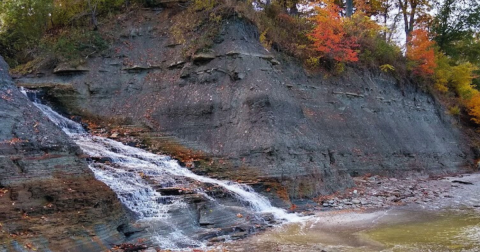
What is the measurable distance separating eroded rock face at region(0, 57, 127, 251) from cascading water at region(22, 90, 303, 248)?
101 centimetres

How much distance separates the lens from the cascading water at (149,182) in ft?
33.1

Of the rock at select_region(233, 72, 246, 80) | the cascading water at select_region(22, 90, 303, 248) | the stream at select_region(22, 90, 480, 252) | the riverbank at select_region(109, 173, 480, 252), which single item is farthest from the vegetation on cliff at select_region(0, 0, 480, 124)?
the riverbank at select_region(109, 173, 480, 252)

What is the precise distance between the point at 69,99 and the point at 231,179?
8.20m

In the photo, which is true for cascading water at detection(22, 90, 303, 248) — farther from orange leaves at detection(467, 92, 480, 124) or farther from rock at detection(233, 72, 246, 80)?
orange leaves at detection(467, 92, 480, 124)

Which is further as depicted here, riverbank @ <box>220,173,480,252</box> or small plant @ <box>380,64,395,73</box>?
small plant @ <box>380,64,395,73</box>

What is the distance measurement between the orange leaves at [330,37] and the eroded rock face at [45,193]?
1515cm

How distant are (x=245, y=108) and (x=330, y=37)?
8402 millimetres

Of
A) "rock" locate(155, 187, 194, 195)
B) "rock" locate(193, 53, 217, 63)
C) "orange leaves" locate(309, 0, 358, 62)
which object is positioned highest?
"orange leaves" locate(309, 0, 358, 62)

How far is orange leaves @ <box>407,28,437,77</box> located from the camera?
27984 mm

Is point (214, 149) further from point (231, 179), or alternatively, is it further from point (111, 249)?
point (111, 249)

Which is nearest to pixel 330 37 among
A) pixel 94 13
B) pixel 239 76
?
pixel 239 76

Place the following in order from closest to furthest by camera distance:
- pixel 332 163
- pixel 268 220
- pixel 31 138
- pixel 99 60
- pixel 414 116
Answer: pixel 31 138, pixel 268 220, pixel 332 163, pixel 99 60, pixel 414 116

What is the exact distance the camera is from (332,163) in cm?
1697

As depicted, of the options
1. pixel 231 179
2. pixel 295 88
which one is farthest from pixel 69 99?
pixel 295 88
